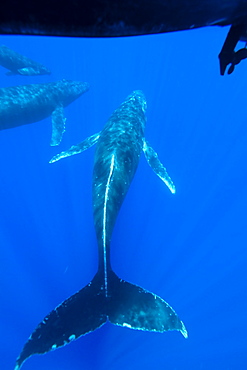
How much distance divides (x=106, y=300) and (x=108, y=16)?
268 inches

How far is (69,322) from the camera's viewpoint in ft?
22.2

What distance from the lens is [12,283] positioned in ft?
34.8

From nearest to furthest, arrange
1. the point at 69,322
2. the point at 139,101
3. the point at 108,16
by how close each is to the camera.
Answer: the point at 108,16 → the point at 69,322 → the point at 139,101

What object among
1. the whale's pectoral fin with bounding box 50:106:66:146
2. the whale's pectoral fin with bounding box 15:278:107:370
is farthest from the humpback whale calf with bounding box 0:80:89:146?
the whale's pectoral fin with bounding box 15:278:107:370

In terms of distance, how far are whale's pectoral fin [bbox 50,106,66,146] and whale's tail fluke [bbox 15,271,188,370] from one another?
8322mm

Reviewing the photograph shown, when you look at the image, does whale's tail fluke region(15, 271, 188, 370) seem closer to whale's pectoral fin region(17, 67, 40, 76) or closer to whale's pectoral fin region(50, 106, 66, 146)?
whale's pectoral fin region(50, 106, 66, 146)

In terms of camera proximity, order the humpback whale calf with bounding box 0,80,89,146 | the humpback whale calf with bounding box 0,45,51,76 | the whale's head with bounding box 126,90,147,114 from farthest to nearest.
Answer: the humpback whale calf with bounding box 0,45,51,76 < the whale's head with bounding box 126,90,147,114 < the humpback whale calf with bounding box 0,80,89,146

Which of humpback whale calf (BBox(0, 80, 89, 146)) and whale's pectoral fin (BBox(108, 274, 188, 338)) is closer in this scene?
whale's pectoral fin (BBox(108, 274, 188, 338))

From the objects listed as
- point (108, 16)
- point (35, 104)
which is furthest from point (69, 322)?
point (35, 104)

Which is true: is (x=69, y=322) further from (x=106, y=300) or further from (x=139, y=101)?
(x=139, y=101)

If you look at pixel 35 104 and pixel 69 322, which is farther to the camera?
pixel 35 104

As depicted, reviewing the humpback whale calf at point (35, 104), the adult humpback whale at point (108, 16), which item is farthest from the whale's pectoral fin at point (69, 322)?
the humpback whale calf at point (35, 104)

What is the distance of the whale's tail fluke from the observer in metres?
6.41

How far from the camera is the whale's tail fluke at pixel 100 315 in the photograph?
641cm
